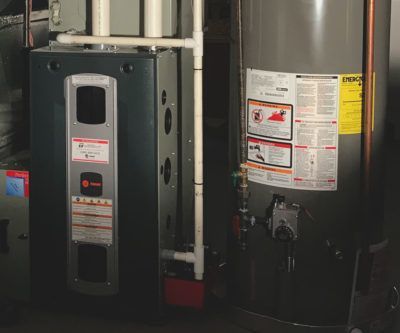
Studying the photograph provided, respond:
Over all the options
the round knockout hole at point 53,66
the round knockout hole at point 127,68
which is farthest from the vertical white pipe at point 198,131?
the round knockout hole at point 53,66

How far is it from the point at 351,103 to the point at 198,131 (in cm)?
56

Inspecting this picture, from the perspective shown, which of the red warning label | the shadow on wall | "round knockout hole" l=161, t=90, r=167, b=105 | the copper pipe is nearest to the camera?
the copper pipe

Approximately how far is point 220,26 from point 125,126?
12.0 feet

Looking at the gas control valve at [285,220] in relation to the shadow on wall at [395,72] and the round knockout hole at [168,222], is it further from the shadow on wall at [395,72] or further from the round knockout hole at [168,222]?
the shadow on wall at [395,72]

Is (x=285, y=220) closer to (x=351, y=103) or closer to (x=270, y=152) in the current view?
(x=270, y=152)

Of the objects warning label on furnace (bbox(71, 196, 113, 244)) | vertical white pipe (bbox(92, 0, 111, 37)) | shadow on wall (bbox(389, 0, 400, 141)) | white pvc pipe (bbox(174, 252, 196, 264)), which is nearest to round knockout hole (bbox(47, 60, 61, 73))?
vertical white pipe (bbox(92, 0, 111, 37))

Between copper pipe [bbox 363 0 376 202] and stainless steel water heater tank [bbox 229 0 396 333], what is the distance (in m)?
0.03

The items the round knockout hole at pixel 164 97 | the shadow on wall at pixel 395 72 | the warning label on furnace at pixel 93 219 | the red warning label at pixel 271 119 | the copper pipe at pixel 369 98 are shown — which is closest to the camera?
the copper pipe at pixel 369 98

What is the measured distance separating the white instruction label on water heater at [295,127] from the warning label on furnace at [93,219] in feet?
2.00

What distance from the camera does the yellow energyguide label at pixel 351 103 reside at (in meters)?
2.66

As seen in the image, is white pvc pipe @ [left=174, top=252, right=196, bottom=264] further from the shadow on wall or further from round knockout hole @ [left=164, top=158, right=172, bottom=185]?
the shadow on wall

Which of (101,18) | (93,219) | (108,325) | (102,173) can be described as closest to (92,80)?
(101,18)

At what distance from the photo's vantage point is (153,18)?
2820 mm

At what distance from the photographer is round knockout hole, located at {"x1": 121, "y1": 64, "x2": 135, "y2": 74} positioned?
274 cm
